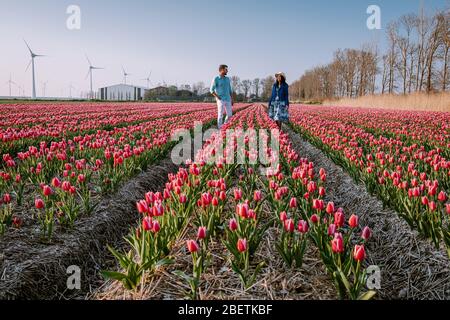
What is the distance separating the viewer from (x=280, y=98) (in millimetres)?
11078

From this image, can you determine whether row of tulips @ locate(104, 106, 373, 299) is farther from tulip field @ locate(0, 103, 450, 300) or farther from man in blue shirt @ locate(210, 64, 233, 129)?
man in blue shirt @ locate(210, 64, 233, 129)

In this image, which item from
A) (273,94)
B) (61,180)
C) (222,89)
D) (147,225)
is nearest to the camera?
(147,225)

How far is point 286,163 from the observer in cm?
618

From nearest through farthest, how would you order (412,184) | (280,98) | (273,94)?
1. (412,184)
2. (280,98)
3. (273,94)

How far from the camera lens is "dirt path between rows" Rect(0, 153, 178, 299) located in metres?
2.99

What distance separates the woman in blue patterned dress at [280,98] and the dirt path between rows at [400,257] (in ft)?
21.0

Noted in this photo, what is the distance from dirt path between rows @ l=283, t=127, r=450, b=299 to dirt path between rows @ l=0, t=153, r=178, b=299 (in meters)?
2.81

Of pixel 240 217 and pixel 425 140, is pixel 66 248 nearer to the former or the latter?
pixel 240 217

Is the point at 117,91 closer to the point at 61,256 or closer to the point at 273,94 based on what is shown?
the point at 273,94

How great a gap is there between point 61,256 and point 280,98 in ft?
29.4

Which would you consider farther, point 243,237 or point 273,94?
point 273,94

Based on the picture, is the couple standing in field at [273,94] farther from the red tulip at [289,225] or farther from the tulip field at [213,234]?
the red tulip at [289,225]

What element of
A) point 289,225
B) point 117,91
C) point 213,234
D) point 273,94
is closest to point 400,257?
point 289,225

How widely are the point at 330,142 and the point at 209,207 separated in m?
5.10
